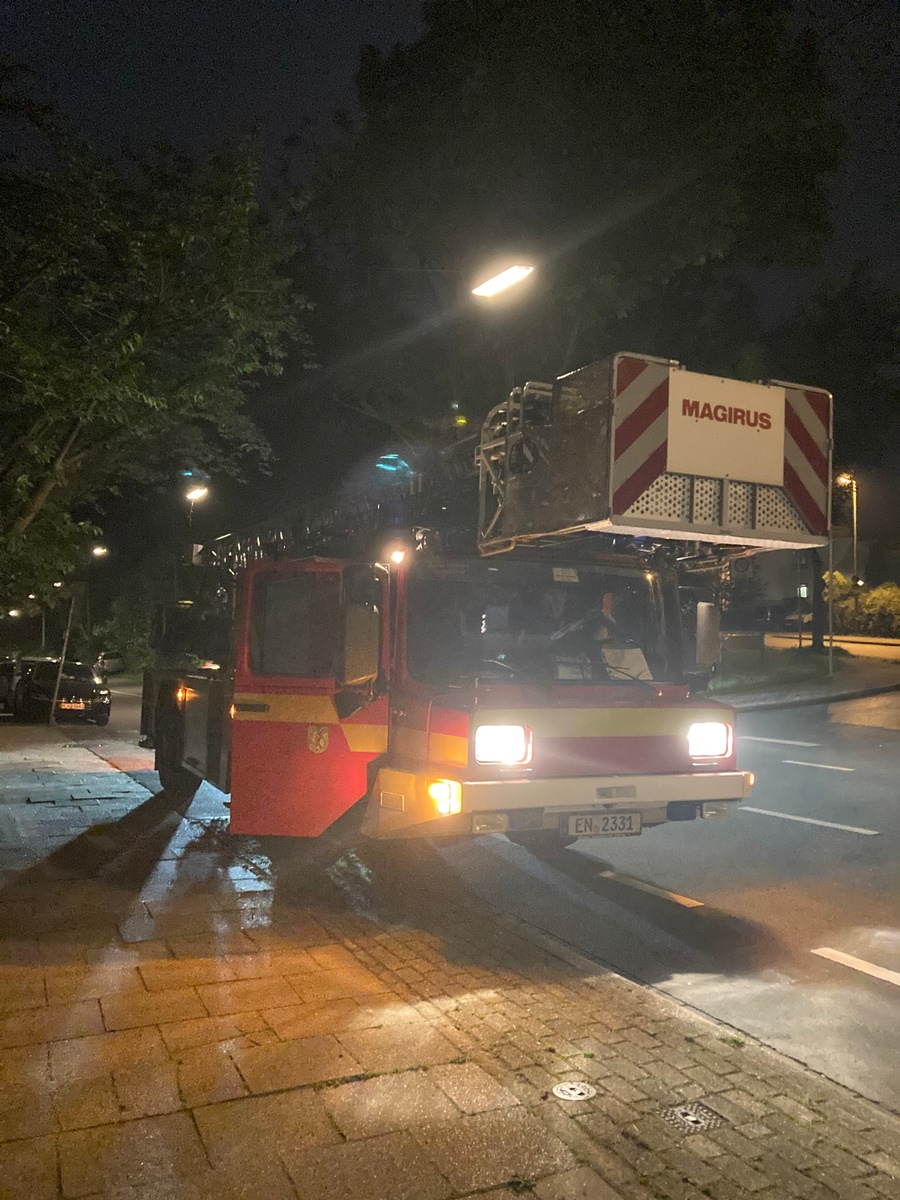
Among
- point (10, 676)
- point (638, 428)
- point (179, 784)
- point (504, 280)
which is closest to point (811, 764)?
point (504, 280)

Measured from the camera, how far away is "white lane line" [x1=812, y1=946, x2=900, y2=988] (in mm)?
5672

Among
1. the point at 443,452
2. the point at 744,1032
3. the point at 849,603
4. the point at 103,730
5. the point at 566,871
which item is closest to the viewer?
the point at 744,1032

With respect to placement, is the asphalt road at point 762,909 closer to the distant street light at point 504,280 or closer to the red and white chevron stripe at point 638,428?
the red and white chevron stripe at point 638,428

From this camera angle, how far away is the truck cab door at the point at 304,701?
21.6 feet

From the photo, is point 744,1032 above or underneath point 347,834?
underneath

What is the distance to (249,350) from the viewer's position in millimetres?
12164

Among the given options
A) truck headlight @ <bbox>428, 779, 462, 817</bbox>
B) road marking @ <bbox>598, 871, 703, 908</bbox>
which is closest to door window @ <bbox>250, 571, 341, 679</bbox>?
truck headlight @ <bbox>428, 779, 462, 817</bbox>

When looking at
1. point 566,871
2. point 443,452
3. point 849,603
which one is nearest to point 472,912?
point 566,871

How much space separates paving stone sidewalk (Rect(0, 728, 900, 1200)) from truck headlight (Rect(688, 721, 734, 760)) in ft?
5.26

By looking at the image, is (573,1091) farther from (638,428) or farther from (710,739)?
(638,428)

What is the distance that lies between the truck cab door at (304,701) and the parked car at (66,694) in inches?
606

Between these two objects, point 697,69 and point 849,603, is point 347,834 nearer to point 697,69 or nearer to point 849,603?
point 697,69

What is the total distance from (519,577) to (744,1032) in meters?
3.10

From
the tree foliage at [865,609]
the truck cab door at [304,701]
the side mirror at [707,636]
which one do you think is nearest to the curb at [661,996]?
the truck cab door at [304,701]
